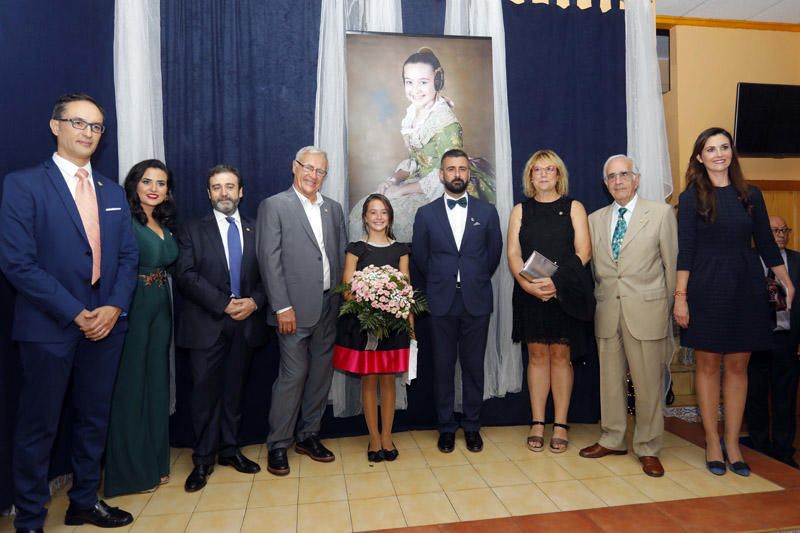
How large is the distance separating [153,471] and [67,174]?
1.71 metres

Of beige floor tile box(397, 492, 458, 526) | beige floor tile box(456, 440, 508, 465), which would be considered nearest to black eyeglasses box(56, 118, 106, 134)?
beige floor tile box(397, 492, 458, 526)

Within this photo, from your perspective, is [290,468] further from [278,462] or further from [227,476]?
[227,476]

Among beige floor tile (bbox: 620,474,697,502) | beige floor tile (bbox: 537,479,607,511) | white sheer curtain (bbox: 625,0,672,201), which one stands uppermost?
white sheer curtain (bbox: 625,0,672,201)

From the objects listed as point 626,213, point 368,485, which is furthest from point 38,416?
point 626,213

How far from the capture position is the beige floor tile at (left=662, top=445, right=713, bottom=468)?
328 cm

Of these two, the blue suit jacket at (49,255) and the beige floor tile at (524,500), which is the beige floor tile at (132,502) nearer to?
the blue suit jacket at (49,255)

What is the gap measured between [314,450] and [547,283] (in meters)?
1.88

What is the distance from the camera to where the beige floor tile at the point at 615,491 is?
278 centimetres

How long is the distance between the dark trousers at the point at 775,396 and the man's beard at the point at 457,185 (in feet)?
8.49

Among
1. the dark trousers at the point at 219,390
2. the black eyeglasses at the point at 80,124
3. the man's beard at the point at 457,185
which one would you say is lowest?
the dark trousers at the point at 219,390

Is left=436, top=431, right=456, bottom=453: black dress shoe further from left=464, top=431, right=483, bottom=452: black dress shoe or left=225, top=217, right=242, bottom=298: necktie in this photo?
left=225, top=217, right=242, bottom=298: necktie

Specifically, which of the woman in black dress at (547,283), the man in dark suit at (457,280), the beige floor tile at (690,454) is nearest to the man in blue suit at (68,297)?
the man in dark suit at (457,280)

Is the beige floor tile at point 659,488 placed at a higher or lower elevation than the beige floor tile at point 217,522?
lower

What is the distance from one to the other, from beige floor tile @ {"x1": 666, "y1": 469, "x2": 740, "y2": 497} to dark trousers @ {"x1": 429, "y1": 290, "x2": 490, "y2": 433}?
1.25 metres
